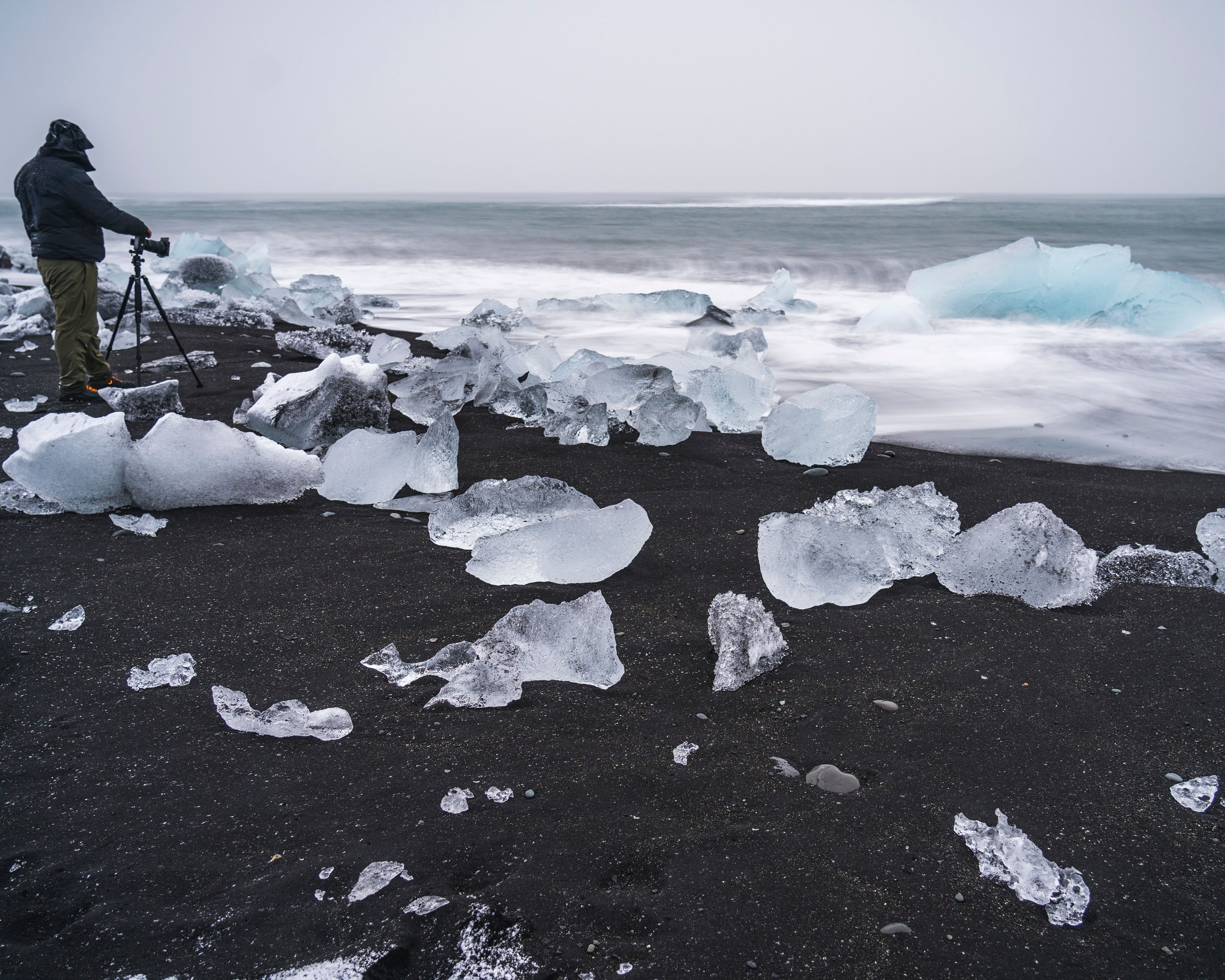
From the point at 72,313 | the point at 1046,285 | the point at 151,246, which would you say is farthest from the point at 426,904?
the point at 1046,285

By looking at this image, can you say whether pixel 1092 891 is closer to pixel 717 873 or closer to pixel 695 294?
pixel 717 873

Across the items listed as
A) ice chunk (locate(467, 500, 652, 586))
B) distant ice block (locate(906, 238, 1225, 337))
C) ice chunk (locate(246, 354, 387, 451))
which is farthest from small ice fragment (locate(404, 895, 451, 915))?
distant ice block (locate(906, 238, 1225, 337))

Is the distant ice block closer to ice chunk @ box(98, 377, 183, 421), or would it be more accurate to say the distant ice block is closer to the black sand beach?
the black sand beach

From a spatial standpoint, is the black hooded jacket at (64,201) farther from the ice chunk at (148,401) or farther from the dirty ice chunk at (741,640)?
the dirty ice chunk at (741,640)

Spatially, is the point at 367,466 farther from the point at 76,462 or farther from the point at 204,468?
the point at 76,462

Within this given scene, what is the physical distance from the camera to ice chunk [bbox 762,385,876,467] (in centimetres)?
371

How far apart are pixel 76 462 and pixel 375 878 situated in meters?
2.23

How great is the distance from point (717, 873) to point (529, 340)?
21.5 feet

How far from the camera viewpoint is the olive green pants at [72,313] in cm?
457

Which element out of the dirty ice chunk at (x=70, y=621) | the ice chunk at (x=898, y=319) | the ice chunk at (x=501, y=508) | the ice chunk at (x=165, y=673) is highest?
the ice chunk at (x=898, y=319)

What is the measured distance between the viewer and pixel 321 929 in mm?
1329

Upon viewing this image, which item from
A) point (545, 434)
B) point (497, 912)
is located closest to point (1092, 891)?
point (497, 912)

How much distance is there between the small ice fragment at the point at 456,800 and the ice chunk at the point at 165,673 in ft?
2.59

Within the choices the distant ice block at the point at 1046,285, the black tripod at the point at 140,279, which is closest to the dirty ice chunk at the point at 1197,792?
the black tripod at the point at 140,279
